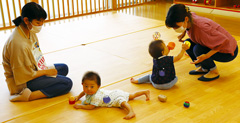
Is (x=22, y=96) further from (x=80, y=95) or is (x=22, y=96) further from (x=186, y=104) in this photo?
(x=186, y=104)

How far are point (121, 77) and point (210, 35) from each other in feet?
2.73

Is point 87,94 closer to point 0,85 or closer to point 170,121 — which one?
point 170,121

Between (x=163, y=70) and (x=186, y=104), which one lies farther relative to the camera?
(x=163, y=70)

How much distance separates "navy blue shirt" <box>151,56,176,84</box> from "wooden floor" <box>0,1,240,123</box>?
0.10 m

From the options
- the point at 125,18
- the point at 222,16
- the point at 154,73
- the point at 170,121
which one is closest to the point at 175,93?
the point at 154,73

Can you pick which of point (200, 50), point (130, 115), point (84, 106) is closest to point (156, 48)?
point (200, 50)

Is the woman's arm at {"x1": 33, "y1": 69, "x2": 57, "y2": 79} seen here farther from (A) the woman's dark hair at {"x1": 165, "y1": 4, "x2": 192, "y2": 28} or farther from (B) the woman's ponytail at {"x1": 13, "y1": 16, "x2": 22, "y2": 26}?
(A) the woman's dark hair at {"x1": 165, "y1": 4, "x2": 192, "y2": 28}

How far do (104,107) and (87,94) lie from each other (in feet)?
0.50

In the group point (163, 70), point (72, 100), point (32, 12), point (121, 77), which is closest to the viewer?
point (32, 12)

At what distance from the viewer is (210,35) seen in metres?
2.32

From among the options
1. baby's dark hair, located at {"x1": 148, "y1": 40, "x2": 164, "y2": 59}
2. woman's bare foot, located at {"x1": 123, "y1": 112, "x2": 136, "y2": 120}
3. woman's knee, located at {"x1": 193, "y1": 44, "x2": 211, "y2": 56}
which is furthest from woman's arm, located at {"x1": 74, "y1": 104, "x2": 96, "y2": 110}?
woman's knee, located at {"x1": 193, "y1": 44, "x2": 211, "y2": 56}

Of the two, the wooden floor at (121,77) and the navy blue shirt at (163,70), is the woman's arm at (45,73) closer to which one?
the wooden floor at (121,77)

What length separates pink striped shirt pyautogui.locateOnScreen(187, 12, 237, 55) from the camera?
2.32 meters

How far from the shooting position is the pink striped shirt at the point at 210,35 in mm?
2316
